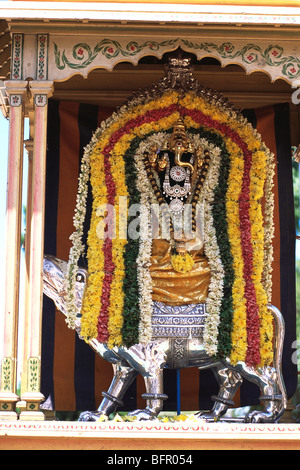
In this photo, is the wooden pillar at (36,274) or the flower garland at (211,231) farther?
the flower garland at (211,231)

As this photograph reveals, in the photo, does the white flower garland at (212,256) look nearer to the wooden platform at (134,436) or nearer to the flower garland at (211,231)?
the flower garland at (211,231)

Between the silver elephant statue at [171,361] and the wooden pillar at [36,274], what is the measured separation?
966 millimetres

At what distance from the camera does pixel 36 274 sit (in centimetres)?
933

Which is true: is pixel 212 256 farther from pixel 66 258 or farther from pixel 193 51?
pixel 193 51

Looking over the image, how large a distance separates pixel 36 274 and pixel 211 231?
237 cm

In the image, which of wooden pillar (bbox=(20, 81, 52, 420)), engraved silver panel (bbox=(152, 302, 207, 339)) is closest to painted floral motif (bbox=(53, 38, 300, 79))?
wooden pillar (bbox=(20, 81, 52, 420))

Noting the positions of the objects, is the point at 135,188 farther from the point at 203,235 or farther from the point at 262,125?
the point at 262,125

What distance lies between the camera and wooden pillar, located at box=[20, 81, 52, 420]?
29.8 feet

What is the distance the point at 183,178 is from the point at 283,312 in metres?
2.24

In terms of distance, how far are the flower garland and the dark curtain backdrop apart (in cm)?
90

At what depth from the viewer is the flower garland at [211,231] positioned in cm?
1028

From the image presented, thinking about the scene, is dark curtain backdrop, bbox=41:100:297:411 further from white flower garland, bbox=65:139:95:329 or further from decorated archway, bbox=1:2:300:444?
decorated archway, bbox=1:2:300:444

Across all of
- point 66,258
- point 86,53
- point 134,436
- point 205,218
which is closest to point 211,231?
point 205,218

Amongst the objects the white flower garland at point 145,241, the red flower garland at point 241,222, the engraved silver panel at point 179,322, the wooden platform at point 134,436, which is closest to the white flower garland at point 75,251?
the red flower garland at point 241,222
